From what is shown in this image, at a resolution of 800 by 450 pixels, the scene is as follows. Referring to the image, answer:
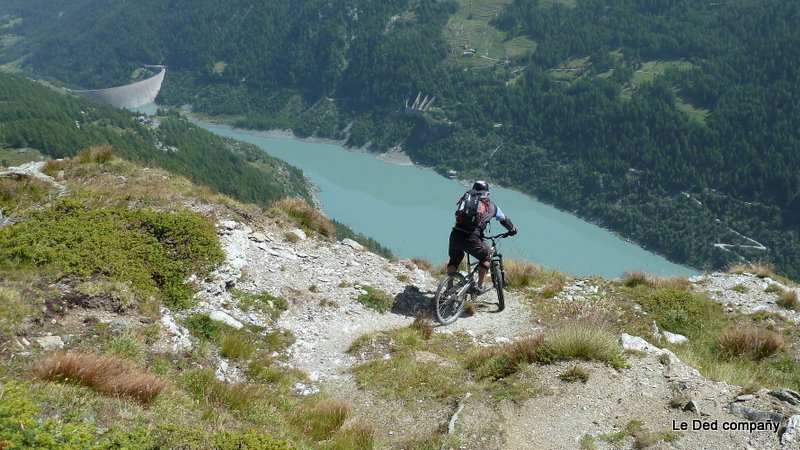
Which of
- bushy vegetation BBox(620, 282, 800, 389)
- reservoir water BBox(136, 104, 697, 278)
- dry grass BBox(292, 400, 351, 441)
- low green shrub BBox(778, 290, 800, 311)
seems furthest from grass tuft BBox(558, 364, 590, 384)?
reservoir water BBox(136, 104, 697, 278)

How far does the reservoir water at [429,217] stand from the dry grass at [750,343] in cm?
8151

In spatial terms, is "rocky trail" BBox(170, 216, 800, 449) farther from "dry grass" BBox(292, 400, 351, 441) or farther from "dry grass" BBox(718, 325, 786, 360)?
"dry grass" BBox(718, 325, 786, 360)

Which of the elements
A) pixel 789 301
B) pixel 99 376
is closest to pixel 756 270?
pixel 789 301

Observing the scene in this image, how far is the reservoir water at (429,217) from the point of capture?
118938 mm

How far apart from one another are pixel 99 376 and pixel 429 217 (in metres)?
135

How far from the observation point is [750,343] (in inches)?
428

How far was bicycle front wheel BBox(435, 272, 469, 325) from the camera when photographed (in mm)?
11781

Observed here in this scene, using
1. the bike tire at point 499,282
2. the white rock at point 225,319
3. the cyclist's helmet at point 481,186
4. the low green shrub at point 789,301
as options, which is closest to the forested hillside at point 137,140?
the bike tire at point 499,282

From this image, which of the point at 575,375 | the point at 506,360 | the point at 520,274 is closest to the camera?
the point at 575,375

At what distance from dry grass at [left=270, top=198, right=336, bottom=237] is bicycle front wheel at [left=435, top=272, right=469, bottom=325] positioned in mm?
4596

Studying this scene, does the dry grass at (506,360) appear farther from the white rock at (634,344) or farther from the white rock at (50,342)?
the white rock at (50,342)

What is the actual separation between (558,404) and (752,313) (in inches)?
347

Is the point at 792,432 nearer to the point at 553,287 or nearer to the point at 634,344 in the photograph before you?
the point at 634,344

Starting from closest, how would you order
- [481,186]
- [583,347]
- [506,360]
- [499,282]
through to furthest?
[583,347]
[506,360]
[481,186]
[499,282]
